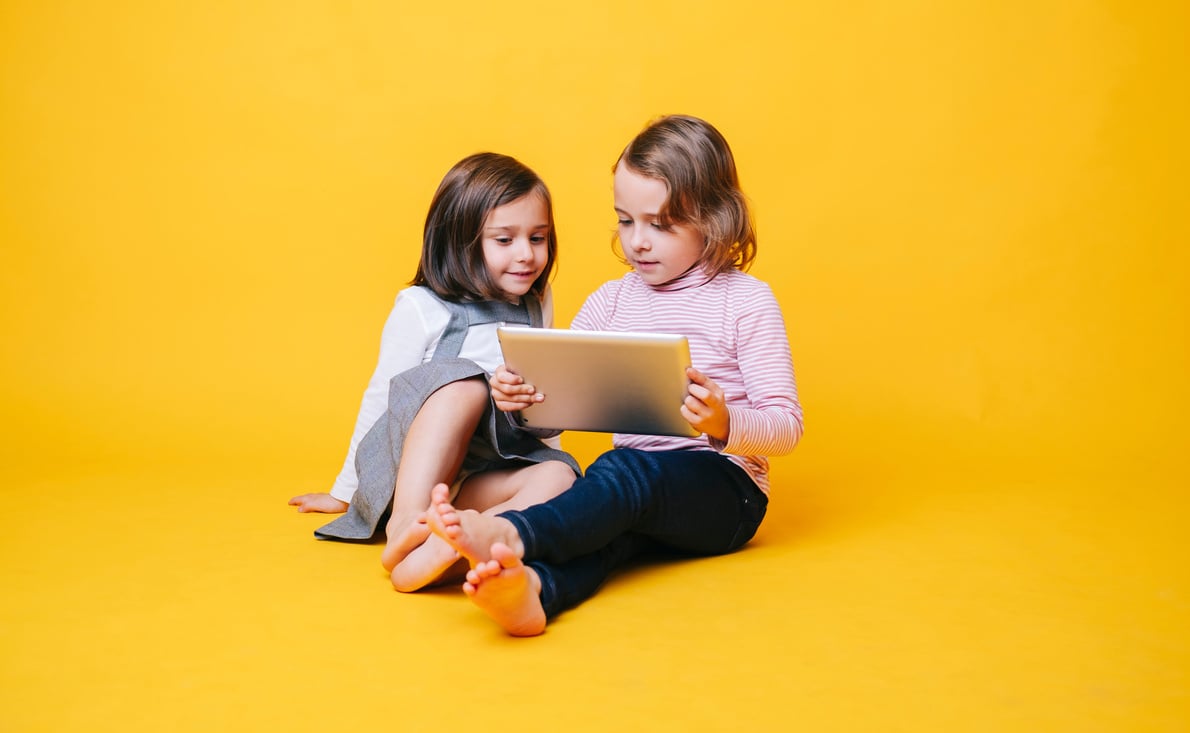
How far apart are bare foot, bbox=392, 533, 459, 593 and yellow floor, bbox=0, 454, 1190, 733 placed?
3 centimetres

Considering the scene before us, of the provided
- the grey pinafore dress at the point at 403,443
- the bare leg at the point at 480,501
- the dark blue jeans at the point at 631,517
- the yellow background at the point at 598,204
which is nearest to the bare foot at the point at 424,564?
the bare leg at the point at 480,501

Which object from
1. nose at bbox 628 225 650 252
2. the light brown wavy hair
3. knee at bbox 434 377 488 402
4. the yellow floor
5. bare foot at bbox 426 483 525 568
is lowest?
the yellow floor

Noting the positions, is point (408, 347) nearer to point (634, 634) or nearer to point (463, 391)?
point (463, 391)

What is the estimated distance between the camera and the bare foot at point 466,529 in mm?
1540

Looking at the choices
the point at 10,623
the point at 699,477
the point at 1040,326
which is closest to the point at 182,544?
the point at 10,623

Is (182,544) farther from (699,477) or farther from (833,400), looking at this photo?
(833,400)

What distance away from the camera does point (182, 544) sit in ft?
6.97

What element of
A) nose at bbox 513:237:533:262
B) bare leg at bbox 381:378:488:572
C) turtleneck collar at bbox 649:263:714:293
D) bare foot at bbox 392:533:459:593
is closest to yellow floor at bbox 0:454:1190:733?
bare foot at bbox 392:533:459:593

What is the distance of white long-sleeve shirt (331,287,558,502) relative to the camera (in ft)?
7.59

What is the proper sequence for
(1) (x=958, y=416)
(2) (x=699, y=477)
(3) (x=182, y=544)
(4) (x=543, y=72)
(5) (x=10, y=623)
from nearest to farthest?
1. (5) (x=10, y=623)
2. (2) (x=699, y=477)
3. (3) (x=182, y=544)
4. (1) (x=958, y=416)
5. (4) (x=543, y=72)

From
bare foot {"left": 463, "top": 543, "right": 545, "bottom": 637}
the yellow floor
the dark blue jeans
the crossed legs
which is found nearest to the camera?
the yellow floor

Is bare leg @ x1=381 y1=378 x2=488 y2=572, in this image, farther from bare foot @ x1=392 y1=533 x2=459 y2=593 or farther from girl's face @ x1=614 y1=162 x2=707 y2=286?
girl's face @ x1=614 y1=162 x2=707 y2=286

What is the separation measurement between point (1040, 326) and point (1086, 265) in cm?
22

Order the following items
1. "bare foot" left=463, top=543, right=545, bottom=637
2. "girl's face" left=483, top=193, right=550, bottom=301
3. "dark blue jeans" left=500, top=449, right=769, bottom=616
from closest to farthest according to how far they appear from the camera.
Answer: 1. "bare foot" left=463, top=543, right=545, bottom=637
2. "dark blue jeans" left=500, top=449, right=769, bottom=616
3. "girl's face" left=483, top=193, right=550, bottom=301
